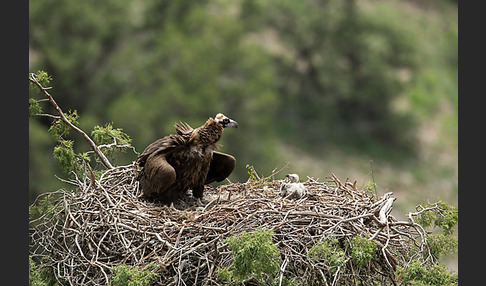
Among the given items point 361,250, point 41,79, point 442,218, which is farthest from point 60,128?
point 442,218

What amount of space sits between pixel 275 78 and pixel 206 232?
14481 millimetres

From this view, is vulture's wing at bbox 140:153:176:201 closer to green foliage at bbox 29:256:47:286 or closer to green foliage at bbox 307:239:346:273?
green foliage at bbox 29:256:47:286

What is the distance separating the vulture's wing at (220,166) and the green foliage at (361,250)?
1697mm

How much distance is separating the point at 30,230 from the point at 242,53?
1042 cm

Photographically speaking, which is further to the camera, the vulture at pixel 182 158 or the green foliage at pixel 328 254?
the vulture at pixel 182 158

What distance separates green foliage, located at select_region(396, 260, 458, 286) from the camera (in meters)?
5.46

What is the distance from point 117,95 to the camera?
16.0 meters

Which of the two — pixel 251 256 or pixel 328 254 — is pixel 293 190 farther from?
pixel 251 256

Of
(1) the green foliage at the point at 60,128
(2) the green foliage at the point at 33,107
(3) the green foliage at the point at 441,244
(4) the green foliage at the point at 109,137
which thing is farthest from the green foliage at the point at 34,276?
(3) the green foliage at the point at 441,244

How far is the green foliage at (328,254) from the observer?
17.3ft

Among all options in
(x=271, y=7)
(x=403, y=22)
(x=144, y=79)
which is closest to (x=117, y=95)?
(x=144, y=79)

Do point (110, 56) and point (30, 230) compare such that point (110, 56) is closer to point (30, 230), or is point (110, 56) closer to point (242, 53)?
point (242, 53)

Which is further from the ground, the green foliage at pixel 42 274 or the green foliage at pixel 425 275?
the green foliage at pixel 425 275

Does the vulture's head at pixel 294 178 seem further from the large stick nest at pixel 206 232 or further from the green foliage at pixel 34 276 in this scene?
the green foliage at pixel 34 276
